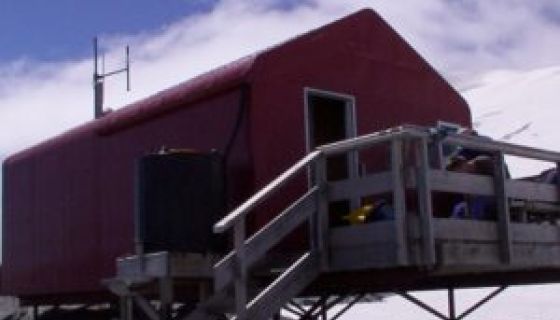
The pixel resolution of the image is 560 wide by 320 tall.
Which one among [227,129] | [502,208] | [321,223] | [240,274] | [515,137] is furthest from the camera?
[515,137]

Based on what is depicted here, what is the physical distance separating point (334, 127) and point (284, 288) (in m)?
4.37

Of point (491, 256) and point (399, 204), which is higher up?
point (399, 204)

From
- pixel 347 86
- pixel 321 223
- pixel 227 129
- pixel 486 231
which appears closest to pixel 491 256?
pixel 486 231

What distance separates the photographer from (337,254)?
9.55 m

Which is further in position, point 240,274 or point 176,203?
point 176,203

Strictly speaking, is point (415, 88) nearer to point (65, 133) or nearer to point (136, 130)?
point (136, 130)

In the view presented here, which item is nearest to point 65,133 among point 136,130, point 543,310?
point 136,130

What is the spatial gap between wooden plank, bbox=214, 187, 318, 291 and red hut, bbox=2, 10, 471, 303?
5.40 feet

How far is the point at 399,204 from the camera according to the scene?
8805 millimetres

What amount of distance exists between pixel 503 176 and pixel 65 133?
830 cm

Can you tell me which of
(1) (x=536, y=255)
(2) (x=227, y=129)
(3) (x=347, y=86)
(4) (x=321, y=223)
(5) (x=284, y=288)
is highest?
(3) (x=347, y=86)

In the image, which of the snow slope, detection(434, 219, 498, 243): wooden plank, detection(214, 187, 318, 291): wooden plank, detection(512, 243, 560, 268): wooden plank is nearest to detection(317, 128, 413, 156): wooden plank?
detection(214, 187, 318, 291): wooden plank

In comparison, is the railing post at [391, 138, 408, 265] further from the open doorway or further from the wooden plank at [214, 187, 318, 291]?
the open doorway

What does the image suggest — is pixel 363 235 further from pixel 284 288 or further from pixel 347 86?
pixel 347 86
